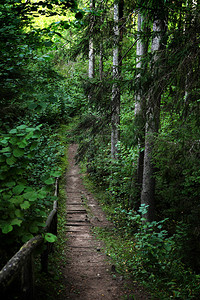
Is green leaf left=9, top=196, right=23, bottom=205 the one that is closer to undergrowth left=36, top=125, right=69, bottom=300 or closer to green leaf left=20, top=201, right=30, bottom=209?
green leaf left=20, top=201, right=30, bottom=209

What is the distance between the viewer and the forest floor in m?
4.77

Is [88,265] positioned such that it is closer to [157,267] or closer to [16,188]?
[157,267]

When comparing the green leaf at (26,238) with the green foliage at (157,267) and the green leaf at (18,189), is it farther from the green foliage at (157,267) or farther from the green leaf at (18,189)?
the green foliage at (157,267)

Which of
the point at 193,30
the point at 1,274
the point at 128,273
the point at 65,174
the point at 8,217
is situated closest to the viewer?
the point at 1,274

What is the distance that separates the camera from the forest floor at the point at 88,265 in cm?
477

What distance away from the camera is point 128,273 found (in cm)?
598

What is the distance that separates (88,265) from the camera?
20.5ft

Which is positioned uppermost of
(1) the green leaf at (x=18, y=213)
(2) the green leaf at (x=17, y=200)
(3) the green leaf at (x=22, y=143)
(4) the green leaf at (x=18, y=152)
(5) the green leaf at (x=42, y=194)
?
(3) the green leaf at (x=22, y=143)

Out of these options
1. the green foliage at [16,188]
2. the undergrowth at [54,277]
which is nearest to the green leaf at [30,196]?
the green foliage at [16,188]

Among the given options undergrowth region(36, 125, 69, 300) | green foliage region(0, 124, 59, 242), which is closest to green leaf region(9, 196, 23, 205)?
green foliage region(0, 124, 59, 242)

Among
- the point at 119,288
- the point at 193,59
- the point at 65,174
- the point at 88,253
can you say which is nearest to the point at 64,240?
the point at 88,253

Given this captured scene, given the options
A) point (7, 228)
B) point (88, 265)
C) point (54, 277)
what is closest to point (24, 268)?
point (7, 228)

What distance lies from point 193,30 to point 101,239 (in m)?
6.88

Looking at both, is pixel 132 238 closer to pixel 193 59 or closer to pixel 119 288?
pixel 119 288
